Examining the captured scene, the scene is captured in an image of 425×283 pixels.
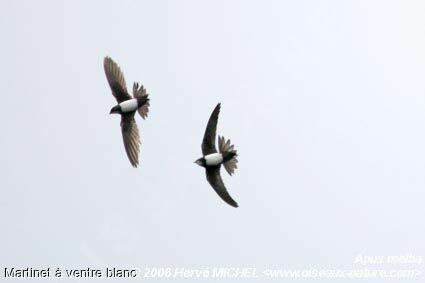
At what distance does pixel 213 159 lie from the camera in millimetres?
37062

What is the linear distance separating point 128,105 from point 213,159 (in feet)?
10.4

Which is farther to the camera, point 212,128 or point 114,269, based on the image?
point 114,269

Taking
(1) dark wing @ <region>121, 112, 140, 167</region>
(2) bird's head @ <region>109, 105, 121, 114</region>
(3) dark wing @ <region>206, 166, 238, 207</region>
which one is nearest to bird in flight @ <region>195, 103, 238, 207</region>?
(3) dark wing @ <region>206, 166, 238, 207</region>

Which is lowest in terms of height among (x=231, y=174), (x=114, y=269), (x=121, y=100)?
(x=114, y=269)

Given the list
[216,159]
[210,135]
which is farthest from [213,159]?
[210,135]

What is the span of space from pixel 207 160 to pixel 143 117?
252 centimetres

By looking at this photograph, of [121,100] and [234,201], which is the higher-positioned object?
[121,100]

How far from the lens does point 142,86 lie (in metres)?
37.9

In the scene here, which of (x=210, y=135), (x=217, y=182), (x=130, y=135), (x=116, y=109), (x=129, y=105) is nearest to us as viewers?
(x=210, y=135)

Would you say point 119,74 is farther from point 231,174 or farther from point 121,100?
point 231,174

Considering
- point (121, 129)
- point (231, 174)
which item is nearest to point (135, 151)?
point (121, 129)

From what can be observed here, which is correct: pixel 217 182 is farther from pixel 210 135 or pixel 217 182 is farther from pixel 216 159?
pixel 210 135

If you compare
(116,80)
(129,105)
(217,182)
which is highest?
(116,80)

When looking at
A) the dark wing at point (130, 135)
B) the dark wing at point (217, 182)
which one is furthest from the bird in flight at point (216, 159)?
the dark wing at point (130, 135)
